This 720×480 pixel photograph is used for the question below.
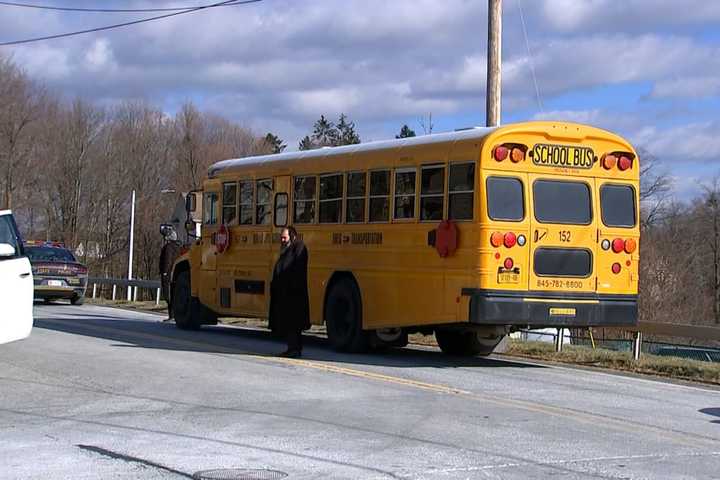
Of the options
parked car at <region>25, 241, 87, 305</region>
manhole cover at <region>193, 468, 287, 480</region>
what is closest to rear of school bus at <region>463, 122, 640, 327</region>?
manhole cover at <region>193, 468, 287, 480</region>

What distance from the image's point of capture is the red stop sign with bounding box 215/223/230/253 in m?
19.3

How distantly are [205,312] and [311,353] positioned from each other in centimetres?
471

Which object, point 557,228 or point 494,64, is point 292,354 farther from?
point 494,64

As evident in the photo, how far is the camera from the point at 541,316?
1431 centimetres

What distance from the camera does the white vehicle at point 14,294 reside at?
11695 millimetres

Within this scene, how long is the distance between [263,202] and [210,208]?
6.63 ft

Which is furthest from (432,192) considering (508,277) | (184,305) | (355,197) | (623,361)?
(184,305)

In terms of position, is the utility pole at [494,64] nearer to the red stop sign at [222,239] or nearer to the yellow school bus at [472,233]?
the yellow school bus at [472,233]

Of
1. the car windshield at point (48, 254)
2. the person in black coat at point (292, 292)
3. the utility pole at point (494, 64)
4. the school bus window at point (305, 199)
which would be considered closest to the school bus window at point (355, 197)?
the school bus window at point (305, 199)

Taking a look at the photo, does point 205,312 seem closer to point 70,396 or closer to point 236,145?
point 70,396

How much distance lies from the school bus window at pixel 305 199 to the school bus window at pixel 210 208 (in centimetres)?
275

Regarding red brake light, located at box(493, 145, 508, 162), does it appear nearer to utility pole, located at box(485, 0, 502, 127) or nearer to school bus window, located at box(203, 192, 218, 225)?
utility pole, located at box(485, 0, 502, 127)

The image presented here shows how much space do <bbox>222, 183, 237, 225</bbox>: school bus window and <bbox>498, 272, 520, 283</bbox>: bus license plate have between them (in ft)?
21.3

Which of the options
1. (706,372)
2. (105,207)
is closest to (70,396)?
(706,372)
